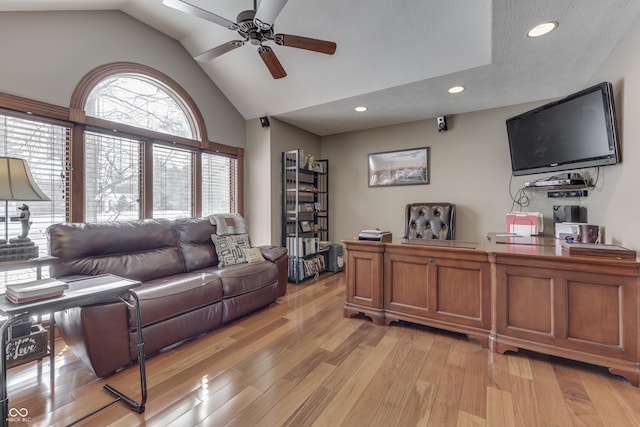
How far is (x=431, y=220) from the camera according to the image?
3.95 metres

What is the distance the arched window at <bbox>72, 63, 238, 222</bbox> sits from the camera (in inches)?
109

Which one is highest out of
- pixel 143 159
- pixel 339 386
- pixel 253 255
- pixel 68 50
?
pixel 68 50

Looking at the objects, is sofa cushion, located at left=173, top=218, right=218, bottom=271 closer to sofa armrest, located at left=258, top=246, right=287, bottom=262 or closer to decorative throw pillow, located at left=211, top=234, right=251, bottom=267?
decorative throw pillow, located at left=211, top=234, right=251, bottom=267

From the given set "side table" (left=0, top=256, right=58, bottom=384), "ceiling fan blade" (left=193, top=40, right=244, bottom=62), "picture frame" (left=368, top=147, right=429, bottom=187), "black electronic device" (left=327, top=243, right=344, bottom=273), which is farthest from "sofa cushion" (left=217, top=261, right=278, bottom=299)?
"picture frame" (left=368, top=147, right=429, bottom=187)

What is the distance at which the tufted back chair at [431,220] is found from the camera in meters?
3.80

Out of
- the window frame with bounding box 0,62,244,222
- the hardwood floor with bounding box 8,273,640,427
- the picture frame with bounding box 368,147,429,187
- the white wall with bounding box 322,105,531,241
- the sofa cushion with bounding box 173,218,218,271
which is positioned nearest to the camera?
the hardwood floor with bounding box 8,273,640,427

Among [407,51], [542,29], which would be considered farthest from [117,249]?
[542,29]

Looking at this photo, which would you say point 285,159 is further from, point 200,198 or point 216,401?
point 216,401

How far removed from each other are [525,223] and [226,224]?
3386 mm

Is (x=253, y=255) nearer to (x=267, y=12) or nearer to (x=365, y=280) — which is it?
(x=365, y=280)

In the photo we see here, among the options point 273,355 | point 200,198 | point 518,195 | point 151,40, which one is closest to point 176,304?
point 273,355

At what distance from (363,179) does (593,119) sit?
2.89 meters

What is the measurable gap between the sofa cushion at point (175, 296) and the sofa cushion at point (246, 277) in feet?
0.27

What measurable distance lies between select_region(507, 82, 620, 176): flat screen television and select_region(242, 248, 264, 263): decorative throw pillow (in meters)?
3.17
